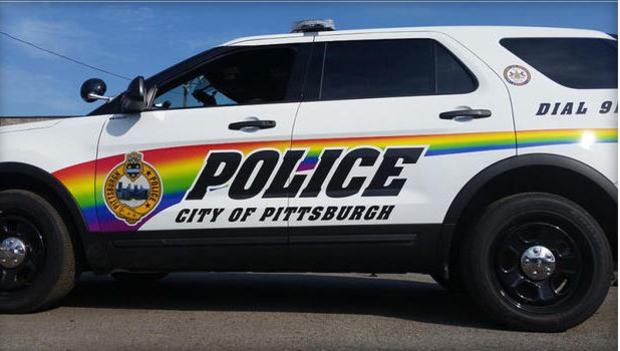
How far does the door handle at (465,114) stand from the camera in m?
3.87

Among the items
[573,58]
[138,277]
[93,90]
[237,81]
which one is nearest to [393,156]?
[237,81]

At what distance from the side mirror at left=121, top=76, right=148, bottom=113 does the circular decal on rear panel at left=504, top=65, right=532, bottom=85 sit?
2390 mm

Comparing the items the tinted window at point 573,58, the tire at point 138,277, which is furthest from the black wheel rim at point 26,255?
the tinted window at point 573,58

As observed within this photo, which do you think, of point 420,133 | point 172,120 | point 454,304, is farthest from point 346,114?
point 454,304

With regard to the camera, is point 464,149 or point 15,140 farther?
point 15,140

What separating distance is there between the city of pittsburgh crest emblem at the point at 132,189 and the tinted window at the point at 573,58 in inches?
99.4

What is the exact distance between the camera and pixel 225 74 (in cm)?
433

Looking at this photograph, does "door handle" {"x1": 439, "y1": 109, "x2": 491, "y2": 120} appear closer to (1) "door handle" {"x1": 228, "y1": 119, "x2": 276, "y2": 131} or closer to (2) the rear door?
(2) the rear door

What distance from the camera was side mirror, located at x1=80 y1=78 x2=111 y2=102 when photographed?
431cm

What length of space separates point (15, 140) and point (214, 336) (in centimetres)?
195

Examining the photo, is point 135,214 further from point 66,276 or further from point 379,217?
point 379,217

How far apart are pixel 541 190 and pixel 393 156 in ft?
3.30

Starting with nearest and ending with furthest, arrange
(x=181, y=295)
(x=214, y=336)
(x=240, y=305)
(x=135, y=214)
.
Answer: (x=214, y=336)
(x=135, y=214)
(x=240, y=305)
(x=181, y=295)

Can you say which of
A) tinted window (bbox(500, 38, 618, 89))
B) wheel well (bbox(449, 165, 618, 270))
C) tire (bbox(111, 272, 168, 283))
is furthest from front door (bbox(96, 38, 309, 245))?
tire (bbox(111, 272, 168, 283))
